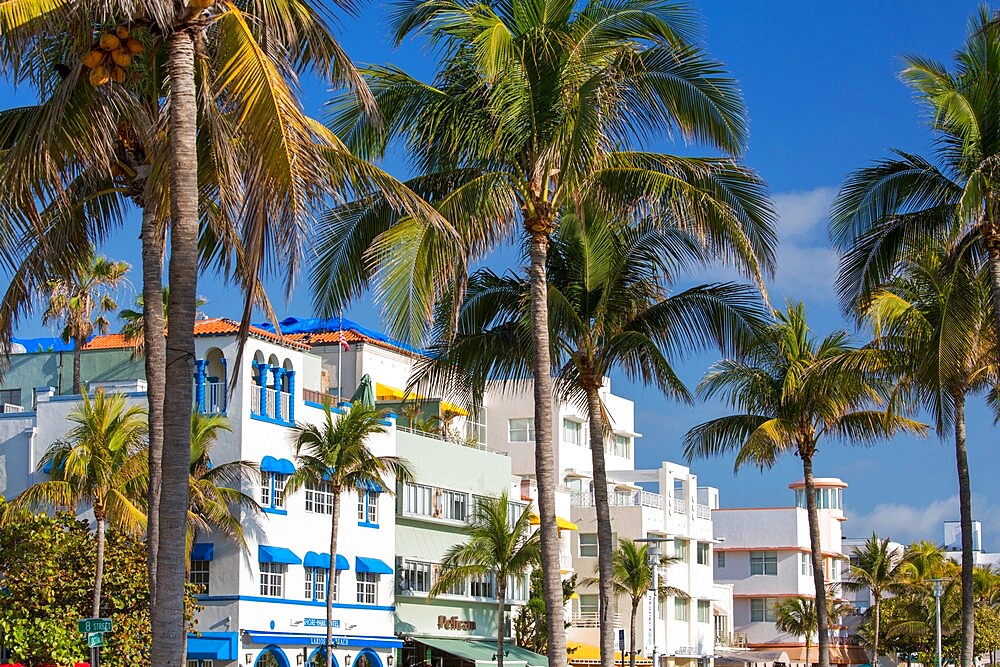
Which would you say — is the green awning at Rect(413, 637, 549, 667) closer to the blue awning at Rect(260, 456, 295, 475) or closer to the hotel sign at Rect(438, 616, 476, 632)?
the hotel sign at Rect(438, 616, 476, 632)

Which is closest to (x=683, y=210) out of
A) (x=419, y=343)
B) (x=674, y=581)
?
(x=419, y=343)

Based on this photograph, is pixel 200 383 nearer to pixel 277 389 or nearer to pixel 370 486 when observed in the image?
pixel 277 389

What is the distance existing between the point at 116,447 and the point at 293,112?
2818cm

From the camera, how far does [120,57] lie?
14812 mm

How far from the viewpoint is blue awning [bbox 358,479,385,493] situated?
52503 millimetres

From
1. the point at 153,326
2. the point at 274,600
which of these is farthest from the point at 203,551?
the point at 153,326

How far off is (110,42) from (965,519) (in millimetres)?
20492

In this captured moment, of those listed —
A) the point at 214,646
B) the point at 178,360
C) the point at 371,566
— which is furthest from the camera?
the point at 371,566

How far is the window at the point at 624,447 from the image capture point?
292ft

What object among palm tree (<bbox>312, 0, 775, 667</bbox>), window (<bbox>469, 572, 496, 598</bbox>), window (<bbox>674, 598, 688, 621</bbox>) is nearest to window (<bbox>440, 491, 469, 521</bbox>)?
window (<bbox>469, 572, 496, 598</bbox>)

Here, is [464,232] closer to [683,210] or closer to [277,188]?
[683,210]

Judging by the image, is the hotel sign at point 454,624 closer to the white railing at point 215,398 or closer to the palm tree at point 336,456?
the palm tree at point 336,456

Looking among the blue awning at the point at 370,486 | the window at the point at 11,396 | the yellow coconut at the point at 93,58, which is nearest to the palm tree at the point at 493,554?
the blue awning at the point at 370,486

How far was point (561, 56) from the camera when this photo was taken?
2033 centimetres
